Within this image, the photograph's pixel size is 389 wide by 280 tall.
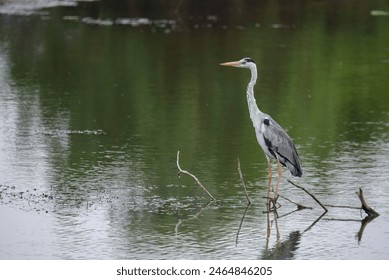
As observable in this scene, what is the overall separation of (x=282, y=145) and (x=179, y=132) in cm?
506

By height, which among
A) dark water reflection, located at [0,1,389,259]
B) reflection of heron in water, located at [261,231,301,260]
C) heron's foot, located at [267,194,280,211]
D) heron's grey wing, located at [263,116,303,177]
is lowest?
dark water reflection, located at [0,1,389,259]

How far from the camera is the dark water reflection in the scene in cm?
1257

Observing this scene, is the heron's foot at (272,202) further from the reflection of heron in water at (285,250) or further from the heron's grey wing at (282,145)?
the reflection of heron in water at (285,250)

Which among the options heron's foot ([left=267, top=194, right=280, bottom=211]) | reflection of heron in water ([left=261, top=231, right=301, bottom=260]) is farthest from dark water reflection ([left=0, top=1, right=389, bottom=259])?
heron's foot ([left=267, top=194, right=280, bottom=211])

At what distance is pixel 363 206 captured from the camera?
43.5 ft

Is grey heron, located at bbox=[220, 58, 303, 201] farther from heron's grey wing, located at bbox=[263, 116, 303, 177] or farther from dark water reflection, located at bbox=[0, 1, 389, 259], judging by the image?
dark water reflection, located at bbox=[0, 1, 389, 259]

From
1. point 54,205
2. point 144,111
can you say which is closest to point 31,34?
point 144,111

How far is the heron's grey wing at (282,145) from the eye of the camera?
1375 cm

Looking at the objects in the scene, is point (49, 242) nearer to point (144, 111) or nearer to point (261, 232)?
point (261, 232)

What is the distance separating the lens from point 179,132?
61.0 ft

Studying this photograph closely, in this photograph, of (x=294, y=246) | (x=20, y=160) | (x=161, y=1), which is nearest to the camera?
(x=294, y=246)

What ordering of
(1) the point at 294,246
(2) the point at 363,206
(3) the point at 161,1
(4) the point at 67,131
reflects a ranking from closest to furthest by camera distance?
(1) the point at 294,246, (2) the point at 363,206, (4) the point at 67,131, (3) the point at 161,1

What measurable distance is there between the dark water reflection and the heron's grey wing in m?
0.22

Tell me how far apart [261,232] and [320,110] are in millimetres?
8681
